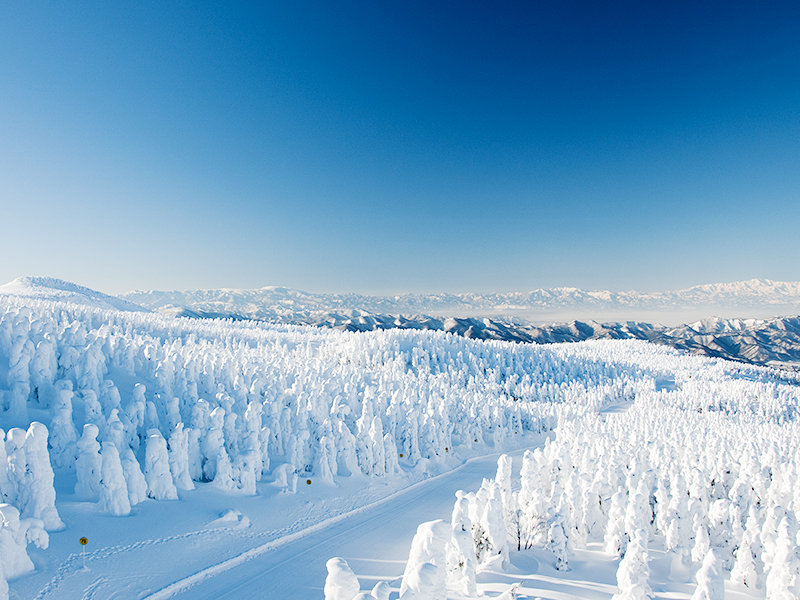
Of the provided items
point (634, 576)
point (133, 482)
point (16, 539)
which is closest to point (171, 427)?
point (133, 482)

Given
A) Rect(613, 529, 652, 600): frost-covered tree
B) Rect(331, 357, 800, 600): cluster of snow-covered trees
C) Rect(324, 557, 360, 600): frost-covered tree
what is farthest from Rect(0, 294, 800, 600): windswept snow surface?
Rect(324, 557, 360, 600): frost-covered tree

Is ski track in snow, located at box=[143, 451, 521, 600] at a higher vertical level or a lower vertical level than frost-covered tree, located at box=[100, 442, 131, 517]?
lower

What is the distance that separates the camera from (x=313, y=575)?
18984 mm

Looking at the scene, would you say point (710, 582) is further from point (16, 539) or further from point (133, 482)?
point (133, 482)

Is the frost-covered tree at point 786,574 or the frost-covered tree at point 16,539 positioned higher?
the frost-covered tree at point 786,574

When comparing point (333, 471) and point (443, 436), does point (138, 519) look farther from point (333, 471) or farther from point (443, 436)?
point (443, 436)

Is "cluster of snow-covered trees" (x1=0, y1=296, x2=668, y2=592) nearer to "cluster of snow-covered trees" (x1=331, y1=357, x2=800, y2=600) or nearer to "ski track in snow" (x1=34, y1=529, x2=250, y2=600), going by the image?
"ski track in snow" (x1=34, y1=529, x2=250, y2=600)

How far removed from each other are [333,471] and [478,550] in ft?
63.7

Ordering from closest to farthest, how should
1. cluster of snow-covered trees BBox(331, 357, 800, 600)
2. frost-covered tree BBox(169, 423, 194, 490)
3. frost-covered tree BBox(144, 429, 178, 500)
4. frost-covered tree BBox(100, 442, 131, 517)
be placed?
cluster of snow-covered trees BBox(331, 357, 800, 600)
frost-covered tree BBox(100, 442, 131, 517)
frost-covered tree BBox(144, 429, 178, 500)
frost-covered tree BBox(169, 423, 194, 490)

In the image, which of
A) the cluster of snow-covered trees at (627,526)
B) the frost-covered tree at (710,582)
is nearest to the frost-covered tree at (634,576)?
the cluster of snow-covered trees at (627,526)

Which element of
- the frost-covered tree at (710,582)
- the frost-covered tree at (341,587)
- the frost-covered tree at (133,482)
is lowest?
the frost-covered tree at (133,482)

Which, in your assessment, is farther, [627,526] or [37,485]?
[627,526]

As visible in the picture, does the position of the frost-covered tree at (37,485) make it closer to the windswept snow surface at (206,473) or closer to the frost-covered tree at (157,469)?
the windswept snow surface at (206,473)

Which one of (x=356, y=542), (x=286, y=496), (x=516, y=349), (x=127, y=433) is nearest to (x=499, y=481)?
(x=356, y=542)
